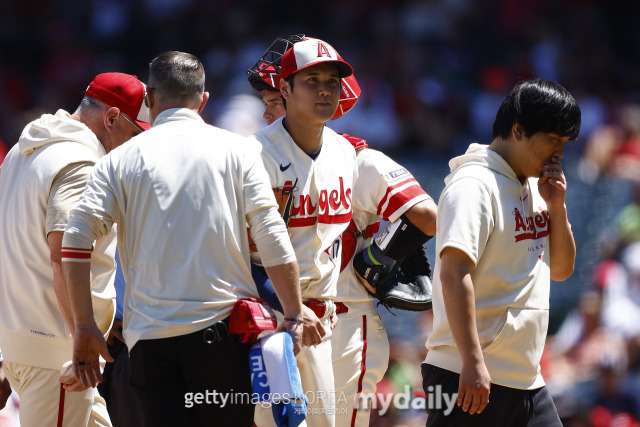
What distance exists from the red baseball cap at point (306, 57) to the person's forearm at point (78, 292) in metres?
1.48

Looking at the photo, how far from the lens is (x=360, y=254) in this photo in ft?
17.1

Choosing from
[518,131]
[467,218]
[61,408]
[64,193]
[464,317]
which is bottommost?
[61,408]

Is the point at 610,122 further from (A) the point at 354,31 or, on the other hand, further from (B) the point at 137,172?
(B) the point at 137,172

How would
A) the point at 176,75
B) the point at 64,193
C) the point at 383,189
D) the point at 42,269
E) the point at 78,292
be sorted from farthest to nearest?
the point at 383,189
the point at 42,269
the point at 64,193
the point at 176,75
the point at 78,292

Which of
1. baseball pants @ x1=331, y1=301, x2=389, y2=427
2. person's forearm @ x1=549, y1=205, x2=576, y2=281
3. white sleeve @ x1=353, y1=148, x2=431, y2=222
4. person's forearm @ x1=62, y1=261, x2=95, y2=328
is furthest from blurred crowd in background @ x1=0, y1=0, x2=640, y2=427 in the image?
person's forearm @ x1=62, y1=261, x2=95, y2=328

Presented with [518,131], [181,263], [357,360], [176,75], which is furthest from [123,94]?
[518,131]

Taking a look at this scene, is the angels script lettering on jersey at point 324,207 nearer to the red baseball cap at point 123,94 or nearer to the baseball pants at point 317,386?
the baseball pants at point 317,386

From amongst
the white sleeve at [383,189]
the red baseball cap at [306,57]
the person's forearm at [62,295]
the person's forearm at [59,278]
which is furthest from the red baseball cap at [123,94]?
the white sleeve at [383,189]

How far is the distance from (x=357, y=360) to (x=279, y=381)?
133 centimetres

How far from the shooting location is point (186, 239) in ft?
12.7

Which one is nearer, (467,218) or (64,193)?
(467,218)

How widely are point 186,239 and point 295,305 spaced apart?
506mm

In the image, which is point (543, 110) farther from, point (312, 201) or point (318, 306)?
point (318, 306)

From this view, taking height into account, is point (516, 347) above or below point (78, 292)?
below
